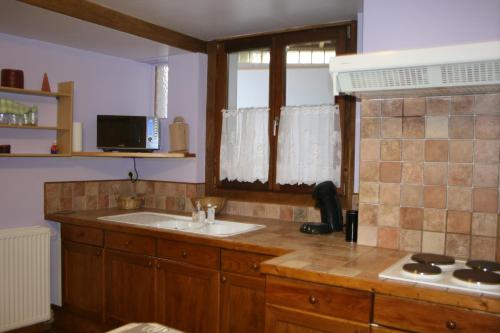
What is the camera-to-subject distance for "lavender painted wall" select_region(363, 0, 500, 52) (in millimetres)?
2061

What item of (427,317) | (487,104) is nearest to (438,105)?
(487,104)

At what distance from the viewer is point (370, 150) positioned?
2.38 metres

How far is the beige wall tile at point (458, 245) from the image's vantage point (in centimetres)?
214

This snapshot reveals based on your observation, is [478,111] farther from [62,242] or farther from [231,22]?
[62,242]

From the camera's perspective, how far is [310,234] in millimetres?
2715

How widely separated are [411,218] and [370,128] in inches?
20.4

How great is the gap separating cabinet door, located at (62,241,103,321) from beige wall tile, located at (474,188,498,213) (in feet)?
7.95

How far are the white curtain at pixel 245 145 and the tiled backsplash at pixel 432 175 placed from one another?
1.13 meters

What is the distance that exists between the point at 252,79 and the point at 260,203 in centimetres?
99

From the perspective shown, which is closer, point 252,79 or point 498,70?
point 498,70

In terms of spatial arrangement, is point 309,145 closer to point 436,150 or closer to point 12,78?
point 436,150

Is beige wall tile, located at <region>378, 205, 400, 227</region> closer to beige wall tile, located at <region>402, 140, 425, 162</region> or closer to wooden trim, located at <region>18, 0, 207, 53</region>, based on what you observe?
beige wall tile, located at <region>402, 140, 425, 162</region>

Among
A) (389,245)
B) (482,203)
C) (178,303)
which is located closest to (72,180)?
(178,303)

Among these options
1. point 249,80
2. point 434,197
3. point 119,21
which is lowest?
point 434,197
